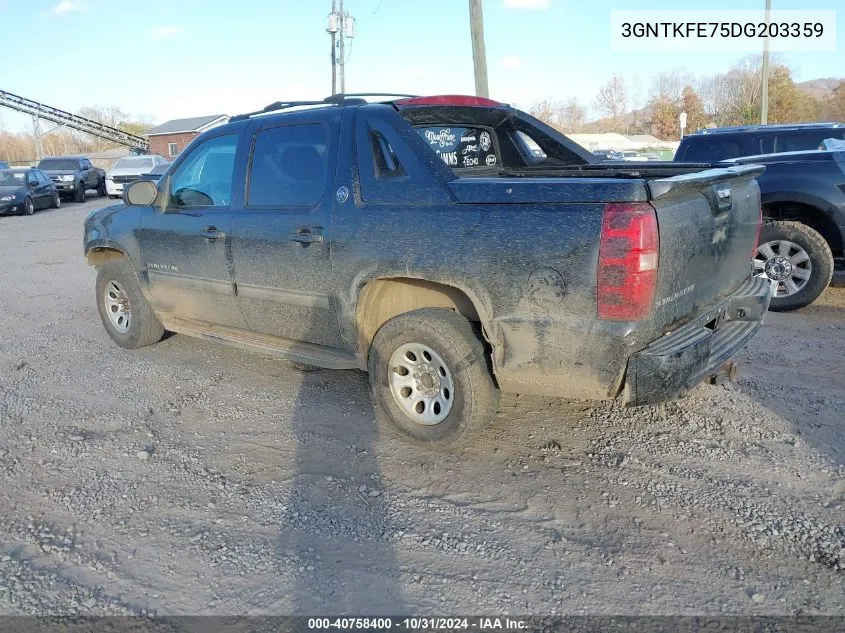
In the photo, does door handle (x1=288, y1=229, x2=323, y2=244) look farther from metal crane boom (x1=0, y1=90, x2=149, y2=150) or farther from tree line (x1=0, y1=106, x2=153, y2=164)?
tree line (x1=0, y1=106, x2=153, y2=164)

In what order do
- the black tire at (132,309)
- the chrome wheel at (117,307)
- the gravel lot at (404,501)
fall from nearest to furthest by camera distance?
the gravel lot at (404,501) < the black tire at (132,309) < the chrome wheel at (117,307)

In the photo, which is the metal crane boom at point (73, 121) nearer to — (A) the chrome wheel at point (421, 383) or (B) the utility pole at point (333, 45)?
(B) the utility pole at point (333, 45)

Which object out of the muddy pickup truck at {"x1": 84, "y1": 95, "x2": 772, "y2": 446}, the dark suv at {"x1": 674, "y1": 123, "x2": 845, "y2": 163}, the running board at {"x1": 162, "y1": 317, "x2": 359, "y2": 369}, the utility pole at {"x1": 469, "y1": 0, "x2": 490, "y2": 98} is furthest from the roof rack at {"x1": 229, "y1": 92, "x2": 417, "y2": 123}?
the utility pole at {"x1": 469, "y1": 0, "x2": 490, "y2": 98}

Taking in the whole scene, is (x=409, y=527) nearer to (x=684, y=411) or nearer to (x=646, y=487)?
(x=646, y=487)

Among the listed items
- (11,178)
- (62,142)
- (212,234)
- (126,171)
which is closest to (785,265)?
(212,234)

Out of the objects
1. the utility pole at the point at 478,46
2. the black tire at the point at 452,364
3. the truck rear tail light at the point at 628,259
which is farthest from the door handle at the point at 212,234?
the utility pole at the point at 478,46

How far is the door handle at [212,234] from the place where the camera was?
4.75 m

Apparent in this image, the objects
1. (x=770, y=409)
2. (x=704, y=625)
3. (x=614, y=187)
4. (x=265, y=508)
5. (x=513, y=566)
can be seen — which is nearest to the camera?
(x=704, y=625)

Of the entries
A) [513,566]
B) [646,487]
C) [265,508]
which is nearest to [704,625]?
[513,566]

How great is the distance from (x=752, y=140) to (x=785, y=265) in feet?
11.7

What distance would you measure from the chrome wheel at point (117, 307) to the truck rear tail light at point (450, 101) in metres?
3.27

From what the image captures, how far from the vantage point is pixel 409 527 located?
3.18 m

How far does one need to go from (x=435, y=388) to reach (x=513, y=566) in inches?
48.9

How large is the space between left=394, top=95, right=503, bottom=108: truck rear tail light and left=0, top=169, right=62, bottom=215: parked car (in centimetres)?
2093
